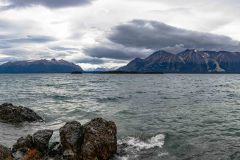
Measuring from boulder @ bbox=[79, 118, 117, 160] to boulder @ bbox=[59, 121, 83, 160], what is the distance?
1.69ft

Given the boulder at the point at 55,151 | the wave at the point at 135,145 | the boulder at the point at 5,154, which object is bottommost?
the wave at the point at 135,145

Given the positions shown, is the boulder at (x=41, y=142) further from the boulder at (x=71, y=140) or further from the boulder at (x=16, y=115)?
the boulder at (x=16, y=115)

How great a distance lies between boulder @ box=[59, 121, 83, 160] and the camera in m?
23.1

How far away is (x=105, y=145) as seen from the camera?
2402 cm

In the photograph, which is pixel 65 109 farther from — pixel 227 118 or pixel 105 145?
pixel 105 145

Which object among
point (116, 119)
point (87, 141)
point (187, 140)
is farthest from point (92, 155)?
point (116, 119)

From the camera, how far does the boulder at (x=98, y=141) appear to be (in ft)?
76.2

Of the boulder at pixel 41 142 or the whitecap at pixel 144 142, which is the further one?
the whitecap at pixel 144 142

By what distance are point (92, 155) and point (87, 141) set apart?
1115 millimetres

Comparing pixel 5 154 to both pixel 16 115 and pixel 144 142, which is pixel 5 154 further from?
pixel 16 115

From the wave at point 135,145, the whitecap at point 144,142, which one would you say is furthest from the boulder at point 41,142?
the whitecap at point 144,142

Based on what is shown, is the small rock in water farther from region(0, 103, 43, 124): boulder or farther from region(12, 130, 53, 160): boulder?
region(0, 103, 43, 124): boulder

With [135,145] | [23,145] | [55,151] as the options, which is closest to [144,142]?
[135,145]

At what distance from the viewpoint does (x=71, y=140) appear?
24016 mm
